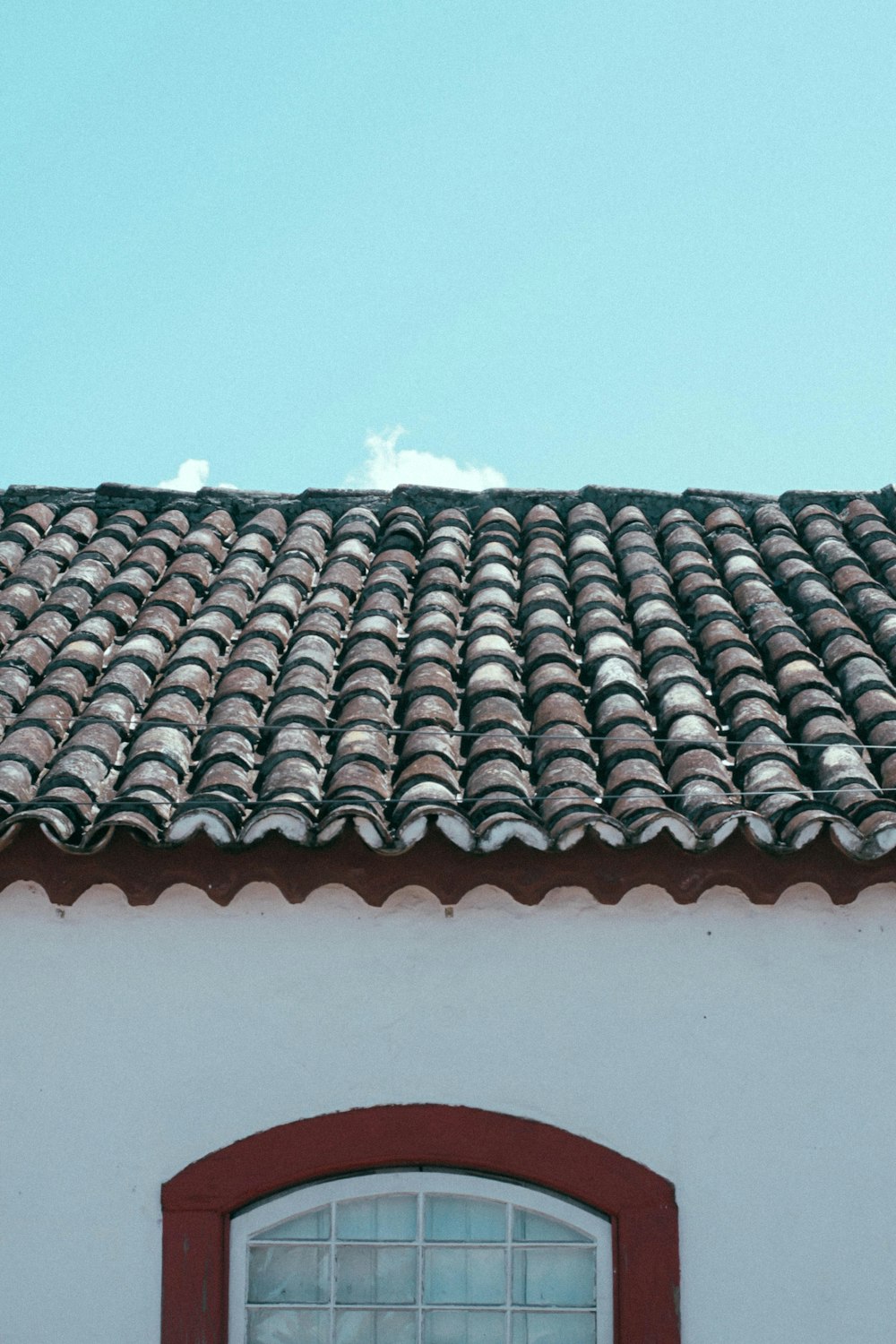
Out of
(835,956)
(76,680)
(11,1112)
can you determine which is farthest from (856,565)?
(11,1112)

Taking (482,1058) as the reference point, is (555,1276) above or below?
below

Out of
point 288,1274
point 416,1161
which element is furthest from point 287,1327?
point 416,1161

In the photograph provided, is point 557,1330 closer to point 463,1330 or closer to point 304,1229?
point 463,1330

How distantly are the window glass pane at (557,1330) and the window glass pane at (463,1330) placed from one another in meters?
0.06

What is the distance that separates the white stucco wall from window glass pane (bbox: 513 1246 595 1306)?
331 mm

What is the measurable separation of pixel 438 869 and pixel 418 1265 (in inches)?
52.2

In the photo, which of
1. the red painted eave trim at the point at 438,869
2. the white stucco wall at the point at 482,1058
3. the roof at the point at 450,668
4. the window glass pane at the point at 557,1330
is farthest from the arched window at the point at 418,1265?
the roof at the point at 450,668

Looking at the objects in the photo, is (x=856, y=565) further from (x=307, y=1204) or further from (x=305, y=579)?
(x=307, y=1204)

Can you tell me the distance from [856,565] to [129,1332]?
173 inches

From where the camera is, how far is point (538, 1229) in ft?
15.8

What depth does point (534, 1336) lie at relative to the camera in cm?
477

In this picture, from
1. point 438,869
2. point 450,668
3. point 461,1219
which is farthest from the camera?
point 450,668

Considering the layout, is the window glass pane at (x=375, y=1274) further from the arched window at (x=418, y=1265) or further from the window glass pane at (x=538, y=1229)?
the window glass pane at (x=538, y=1229)

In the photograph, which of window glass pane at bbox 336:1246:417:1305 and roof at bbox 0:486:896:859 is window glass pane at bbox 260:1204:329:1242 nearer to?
window glass pane at bbox 336:1246:417:1305
